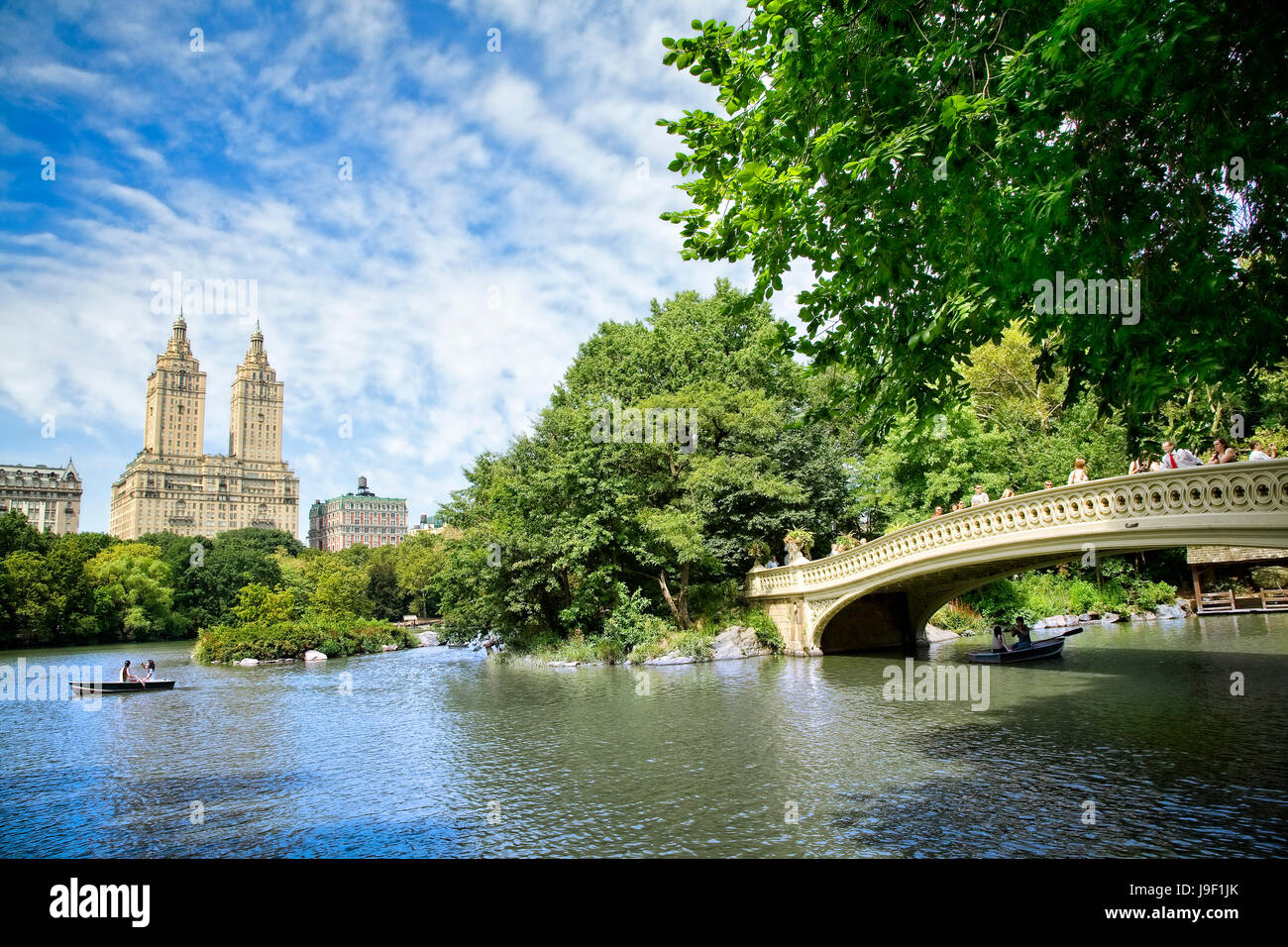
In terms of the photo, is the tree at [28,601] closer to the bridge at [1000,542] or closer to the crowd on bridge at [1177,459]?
the bridge at [1000,542]

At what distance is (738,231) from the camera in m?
6.84

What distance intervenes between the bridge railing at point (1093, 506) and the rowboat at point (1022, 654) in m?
3.39

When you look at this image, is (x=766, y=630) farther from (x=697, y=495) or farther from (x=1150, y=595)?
(x=1150, y=595)

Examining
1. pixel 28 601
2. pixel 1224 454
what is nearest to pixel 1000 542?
pixel 1224 454

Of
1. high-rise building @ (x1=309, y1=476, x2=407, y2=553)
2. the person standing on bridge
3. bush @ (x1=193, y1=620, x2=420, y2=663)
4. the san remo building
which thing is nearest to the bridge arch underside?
the person standing on bridge

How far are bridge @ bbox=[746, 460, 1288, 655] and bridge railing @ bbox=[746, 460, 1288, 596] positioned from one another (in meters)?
0.02

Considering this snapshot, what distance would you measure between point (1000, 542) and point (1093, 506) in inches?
97.8

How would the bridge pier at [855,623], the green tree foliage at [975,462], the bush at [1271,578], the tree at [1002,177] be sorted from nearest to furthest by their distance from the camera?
the tree at [1002,177] < the bridge pier at [855,623] < the green tree foliage at [975,462] < the bush at [1271,578]

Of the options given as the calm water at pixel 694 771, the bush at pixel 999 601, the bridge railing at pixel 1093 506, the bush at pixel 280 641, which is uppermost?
the bridge railing at pixel 1093 506

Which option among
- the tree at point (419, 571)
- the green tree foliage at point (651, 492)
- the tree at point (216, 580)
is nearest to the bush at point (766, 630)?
the green tree foliage at point (651, 492)

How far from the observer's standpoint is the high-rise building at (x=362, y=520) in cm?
14688

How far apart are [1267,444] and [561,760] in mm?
26383
